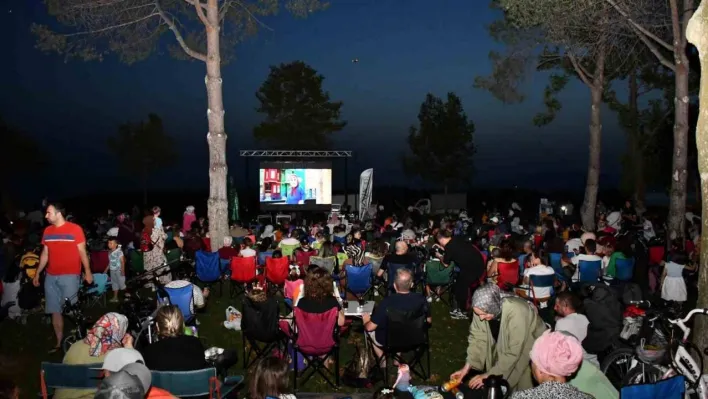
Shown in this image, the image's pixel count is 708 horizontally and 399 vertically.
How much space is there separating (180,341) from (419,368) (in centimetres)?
294

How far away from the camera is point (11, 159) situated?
90.0 ft

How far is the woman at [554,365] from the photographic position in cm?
312

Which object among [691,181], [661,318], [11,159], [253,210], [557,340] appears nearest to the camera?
[557,340]

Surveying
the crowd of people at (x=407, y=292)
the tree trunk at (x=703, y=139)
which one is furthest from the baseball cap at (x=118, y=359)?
the tree trunk at (x=703, y=139)

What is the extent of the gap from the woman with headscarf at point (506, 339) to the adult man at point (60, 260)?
14.1 ft

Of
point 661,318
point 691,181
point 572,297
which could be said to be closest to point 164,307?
point 572,297

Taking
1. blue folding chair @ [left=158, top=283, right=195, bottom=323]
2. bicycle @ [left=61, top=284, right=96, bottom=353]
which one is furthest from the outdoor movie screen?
blue folding chair @ [left=158, top=283, right=195, bottom=323]

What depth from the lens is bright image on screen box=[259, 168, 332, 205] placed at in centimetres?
2364

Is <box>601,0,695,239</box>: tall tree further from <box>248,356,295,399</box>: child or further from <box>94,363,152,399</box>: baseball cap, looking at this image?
<box>94,363,152,399</box>: baseball cap

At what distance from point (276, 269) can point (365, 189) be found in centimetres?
1255

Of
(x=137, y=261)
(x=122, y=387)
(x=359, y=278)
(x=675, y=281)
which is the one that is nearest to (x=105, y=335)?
(x=122, y=387)

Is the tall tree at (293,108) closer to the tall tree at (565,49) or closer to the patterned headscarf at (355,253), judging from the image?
Result: the tall tree at (565,49)

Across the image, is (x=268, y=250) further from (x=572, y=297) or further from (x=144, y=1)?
(x=572, y=297)

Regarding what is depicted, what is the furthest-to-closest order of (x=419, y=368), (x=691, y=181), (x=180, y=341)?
(x=691, y=181)
(x=419, y=368)
(x=180, y=341)
